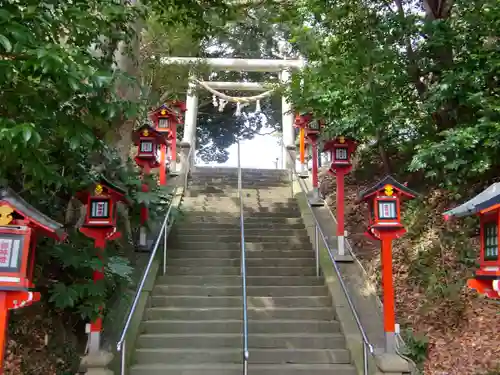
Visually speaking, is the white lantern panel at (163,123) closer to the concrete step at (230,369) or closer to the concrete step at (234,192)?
the concrete step at (234,192)

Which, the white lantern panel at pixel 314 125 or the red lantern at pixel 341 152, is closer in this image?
the red lantern at pixel 341 152

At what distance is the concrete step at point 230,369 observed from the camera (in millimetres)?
5168

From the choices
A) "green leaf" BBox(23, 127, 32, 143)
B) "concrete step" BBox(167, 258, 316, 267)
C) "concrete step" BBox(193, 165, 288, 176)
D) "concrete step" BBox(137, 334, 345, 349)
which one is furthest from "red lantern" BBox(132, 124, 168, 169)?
"green leaf" BBox(23, 127, 32, 143)

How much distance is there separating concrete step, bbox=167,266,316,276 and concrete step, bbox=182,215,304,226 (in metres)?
1.52

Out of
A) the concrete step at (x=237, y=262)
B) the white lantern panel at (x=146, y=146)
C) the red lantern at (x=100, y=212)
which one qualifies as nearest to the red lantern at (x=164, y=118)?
the white lantern panel at (x=146, y=146)

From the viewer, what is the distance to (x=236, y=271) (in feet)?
→ 24.0

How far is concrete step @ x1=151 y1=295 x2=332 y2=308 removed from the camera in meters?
6.48

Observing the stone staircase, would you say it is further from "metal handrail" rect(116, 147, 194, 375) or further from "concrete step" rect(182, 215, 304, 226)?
"metal handrail" rect(116, 147, 194, 375)

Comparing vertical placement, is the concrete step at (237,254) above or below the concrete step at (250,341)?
above

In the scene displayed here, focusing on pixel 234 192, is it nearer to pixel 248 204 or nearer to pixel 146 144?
pixel 248 204

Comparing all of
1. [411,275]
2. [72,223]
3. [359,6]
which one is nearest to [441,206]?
[411,275]

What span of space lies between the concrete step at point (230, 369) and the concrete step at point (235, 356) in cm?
12

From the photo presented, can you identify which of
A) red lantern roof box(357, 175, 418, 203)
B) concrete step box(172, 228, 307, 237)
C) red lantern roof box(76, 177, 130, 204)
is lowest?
concrete step box(172, 228, 307, 237)

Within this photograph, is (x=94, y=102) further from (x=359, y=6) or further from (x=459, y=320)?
(x=359, y=6)
